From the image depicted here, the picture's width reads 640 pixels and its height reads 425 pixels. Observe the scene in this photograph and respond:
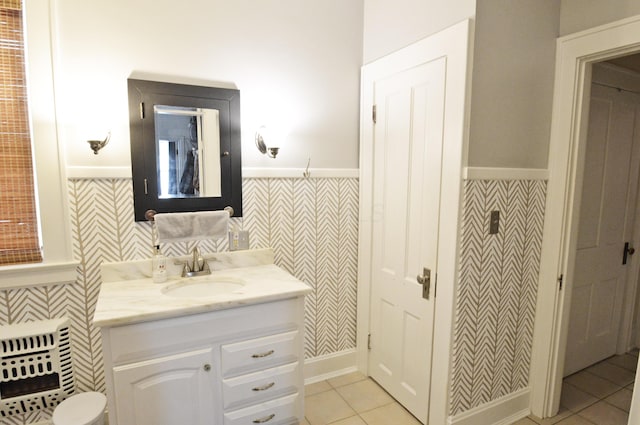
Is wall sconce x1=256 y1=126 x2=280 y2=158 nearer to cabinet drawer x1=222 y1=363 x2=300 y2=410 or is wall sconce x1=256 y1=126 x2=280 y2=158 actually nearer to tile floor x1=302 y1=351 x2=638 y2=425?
cabinet drawer x1=222 y1=363 x2=300 y2=410

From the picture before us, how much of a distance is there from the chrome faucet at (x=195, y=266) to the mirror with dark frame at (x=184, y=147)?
0.87 feet

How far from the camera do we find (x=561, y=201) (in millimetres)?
1991

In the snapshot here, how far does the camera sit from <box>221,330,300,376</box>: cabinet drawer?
1.66m

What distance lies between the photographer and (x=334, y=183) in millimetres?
2422

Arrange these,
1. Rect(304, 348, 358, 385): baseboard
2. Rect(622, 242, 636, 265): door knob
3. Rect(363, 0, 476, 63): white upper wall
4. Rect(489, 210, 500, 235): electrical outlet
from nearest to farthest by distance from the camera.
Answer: Rect(363, 0, 476, 63): white upper wall
Rect(489, 210, 500, 235): electrical outlet
Rect(304, 348, 358, 385): baseboard
Rect(622, 242, 636, 265): door knob

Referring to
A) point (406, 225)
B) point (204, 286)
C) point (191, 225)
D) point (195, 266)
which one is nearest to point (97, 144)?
point (191, 225)

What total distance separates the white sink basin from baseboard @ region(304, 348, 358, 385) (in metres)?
0.90

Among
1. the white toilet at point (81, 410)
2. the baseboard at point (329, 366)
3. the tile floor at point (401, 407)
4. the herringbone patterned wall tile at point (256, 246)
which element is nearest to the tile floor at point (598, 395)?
the tile floor at point (401, 407)

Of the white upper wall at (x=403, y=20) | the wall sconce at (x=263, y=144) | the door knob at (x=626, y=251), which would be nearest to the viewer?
the white upper wall at (x=403, y=20)

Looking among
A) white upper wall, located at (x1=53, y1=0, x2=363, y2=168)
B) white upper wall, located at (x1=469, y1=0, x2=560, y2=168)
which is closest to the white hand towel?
white upper wall, located at (x1=53, y1=0, x2=363, y2=168)

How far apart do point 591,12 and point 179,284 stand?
2.56 m

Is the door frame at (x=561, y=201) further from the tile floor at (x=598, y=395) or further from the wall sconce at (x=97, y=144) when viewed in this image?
the wall sconce at (x=97, y=144)

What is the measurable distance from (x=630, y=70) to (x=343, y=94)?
2.08 metres

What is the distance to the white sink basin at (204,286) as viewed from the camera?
6.15 ft
